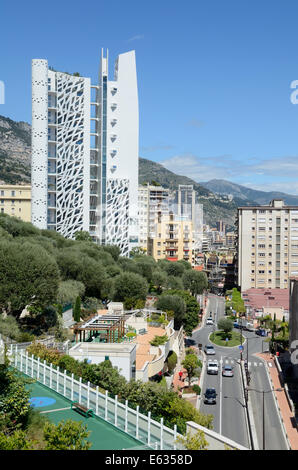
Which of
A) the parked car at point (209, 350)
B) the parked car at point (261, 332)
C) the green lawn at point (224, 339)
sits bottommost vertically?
the parked car at point (261, 332)

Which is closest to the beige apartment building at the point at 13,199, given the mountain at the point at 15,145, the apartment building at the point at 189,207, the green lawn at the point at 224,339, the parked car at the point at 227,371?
the apartment building at the point at 189,207

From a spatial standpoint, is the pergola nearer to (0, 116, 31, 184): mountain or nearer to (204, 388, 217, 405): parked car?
(204, 388, 217, 405): parked car

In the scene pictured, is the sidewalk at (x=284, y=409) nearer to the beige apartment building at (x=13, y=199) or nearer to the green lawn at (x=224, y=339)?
the green lawn at (x=224, y=339)

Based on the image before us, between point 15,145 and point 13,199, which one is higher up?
point 15,145

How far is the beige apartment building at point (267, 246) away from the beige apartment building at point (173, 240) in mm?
10783

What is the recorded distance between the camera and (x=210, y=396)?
110 ft

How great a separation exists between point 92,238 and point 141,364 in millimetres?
50677

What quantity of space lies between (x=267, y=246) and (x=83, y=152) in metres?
34.2

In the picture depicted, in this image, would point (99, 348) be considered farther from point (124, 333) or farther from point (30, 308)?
point (30, 308)

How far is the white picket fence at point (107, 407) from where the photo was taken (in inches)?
520

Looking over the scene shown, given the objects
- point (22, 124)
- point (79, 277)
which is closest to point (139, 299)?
point (79, 277)

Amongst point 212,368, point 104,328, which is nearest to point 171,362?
point 104,328

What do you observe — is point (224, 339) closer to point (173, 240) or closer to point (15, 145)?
point (173, 240)

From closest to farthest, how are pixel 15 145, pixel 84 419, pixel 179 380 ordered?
pixel 84 419 → pixel 179 380 → pixel 15 145
